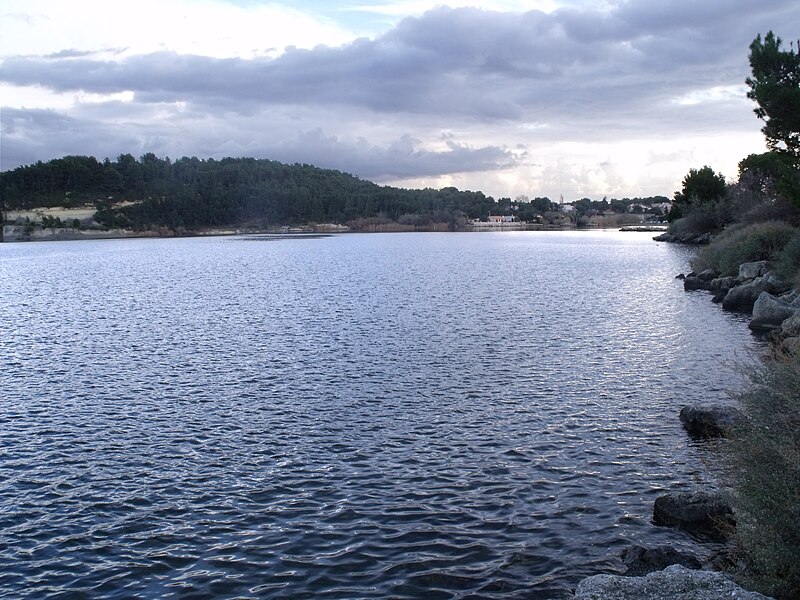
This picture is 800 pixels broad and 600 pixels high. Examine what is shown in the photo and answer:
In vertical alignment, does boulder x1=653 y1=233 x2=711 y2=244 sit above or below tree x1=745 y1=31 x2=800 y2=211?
below

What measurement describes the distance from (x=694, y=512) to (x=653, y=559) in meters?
1.95

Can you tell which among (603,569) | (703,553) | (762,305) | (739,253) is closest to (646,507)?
(703,553)

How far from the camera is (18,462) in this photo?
15.0m

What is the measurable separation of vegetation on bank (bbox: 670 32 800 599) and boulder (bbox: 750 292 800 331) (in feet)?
17.2

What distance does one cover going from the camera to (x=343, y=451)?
50.8ft

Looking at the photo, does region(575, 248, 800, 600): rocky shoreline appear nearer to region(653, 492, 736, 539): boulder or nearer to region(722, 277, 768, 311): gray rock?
region(653, 492, 736, 539): boulder

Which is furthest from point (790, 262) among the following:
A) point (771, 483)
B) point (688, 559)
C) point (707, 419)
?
point (771, 483)

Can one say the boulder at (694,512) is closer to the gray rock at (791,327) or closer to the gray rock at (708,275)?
the gray rock at (791,327)

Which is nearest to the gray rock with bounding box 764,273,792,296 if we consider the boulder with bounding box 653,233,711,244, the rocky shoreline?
the rocky shoreline

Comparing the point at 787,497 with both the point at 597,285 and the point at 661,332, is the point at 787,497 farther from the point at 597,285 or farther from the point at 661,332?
the point at 597,285

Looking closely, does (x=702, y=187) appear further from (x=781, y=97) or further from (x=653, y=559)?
(x=653, y=559)

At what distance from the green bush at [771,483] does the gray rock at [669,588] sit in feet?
2.58

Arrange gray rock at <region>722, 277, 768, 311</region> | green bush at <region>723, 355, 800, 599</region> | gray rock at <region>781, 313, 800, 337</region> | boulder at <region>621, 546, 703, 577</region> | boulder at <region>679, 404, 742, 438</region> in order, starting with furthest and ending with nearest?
gray rock at <region>722, 277, 768, 311</region> < gray rock at <region>781, 313, 800, 337</region> < boulder at <region>679, 404, 742, 438</region> < boulder at <region>621, 546, 703, 577</region> < green bush at <region>723, 355, 800, 599</region>

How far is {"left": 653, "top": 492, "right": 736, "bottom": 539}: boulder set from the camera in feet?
37.2
